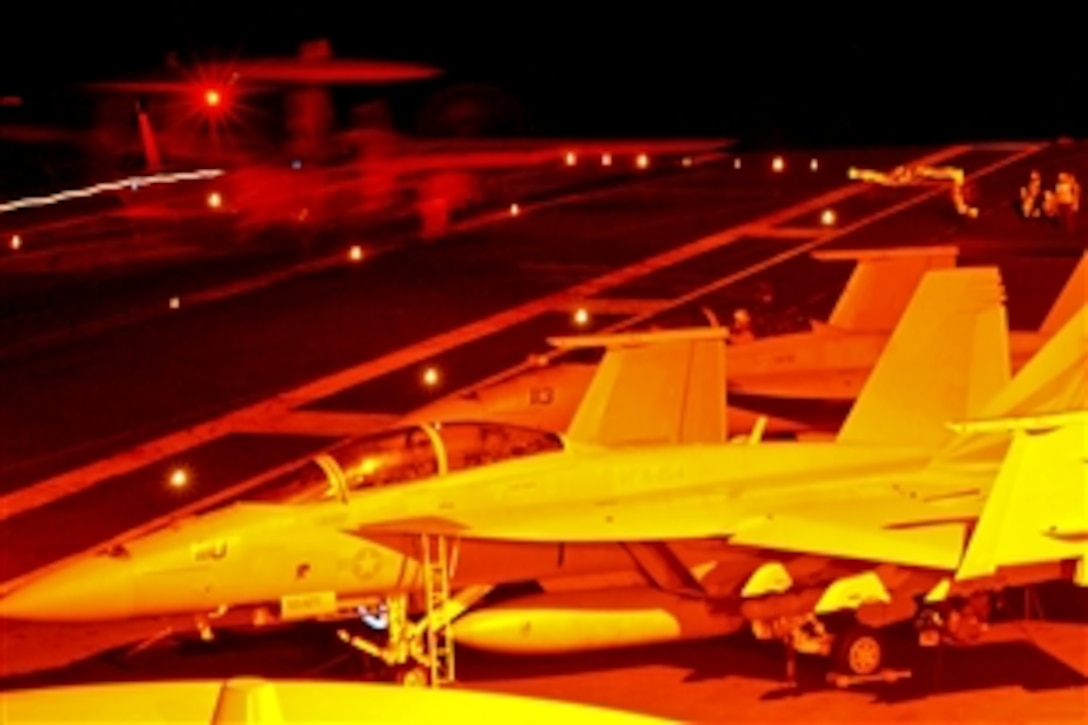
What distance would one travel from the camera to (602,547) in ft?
39.0

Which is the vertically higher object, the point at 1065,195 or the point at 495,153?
the point at 495,153

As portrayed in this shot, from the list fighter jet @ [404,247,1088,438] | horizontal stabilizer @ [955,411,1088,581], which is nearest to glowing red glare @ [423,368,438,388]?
fighter jet @ [404,247,1088,438]

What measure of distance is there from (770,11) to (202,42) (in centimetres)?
2717

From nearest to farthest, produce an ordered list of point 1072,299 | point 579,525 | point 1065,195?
point 579,525, point 1072,299, point 1065,195

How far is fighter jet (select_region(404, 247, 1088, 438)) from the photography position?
15648 millimetres

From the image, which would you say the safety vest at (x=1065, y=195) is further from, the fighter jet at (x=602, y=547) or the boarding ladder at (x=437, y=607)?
the boarding ladder at (x=437, y=607)

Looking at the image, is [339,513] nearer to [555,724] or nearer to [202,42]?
[555,724]

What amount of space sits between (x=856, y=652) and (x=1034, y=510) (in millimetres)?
1548

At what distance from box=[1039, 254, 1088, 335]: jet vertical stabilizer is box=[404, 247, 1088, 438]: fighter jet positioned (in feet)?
0.03

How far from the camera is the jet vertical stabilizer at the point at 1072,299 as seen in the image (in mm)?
16375

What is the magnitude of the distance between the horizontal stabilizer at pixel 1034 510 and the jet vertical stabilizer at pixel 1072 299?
523cm

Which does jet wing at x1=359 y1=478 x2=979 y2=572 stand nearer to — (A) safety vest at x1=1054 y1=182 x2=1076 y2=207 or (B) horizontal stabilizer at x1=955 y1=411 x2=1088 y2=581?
(B) horizontal stabilizer at x1=955 y1=411 x2=1088 y2=581

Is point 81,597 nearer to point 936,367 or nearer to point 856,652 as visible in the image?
point 856,652

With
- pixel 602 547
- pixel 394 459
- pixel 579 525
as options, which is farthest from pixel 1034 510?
pixel 394 459
